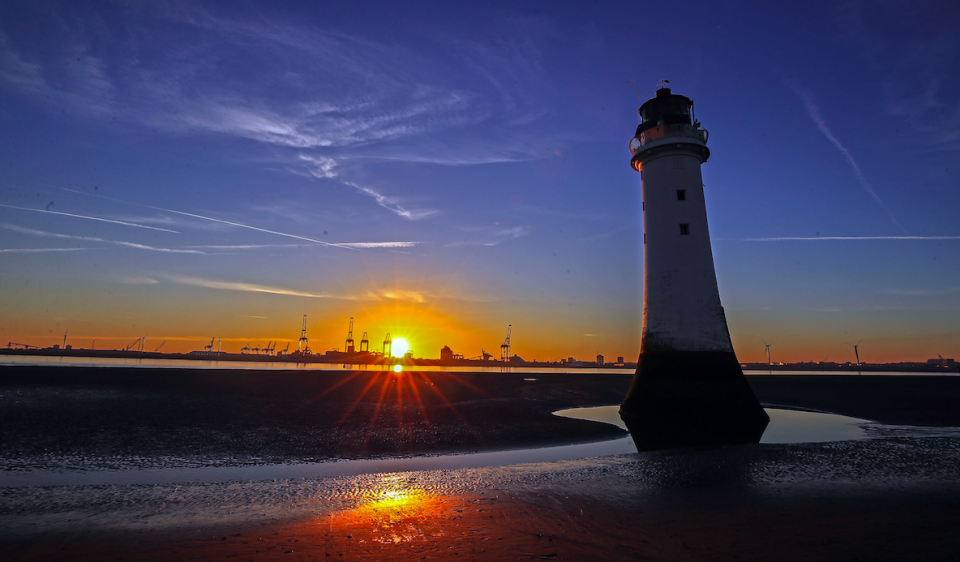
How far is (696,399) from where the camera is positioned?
21.0 metres

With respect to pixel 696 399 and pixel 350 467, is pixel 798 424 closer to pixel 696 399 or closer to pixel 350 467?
pixel 696 399

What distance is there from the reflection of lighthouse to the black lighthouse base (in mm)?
46

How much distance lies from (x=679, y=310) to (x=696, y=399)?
4617mm

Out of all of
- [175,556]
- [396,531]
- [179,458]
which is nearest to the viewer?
[175,556]

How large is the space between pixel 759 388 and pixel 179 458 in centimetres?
4723

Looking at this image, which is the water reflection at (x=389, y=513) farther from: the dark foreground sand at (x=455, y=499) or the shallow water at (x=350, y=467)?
the shallow water at (x=350, y=467)

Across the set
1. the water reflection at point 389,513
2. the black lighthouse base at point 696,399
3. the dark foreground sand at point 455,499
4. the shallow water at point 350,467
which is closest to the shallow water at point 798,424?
the shallow water at point 350,467

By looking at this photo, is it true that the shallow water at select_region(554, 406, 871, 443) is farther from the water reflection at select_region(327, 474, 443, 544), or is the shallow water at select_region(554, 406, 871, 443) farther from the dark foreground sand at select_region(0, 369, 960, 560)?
the water reflection at select_region(327, 474, 443, 544)

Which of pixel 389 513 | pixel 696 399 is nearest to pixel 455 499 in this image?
pixel 389 513

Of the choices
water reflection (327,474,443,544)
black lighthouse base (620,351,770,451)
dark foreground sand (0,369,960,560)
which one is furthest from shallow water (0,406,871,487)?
water reflection (327,474,443,544)

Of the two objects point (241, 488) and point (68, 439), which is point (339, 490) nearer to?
point (241, 488)

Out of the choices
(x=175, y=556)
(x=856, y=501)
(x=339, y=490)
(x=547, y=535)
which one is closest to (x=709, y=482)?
(x=856, y=501)

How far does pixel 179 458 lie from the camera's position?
13070 millimetres

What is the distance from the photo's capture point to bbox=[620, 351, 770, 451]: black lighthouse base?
2028cm
